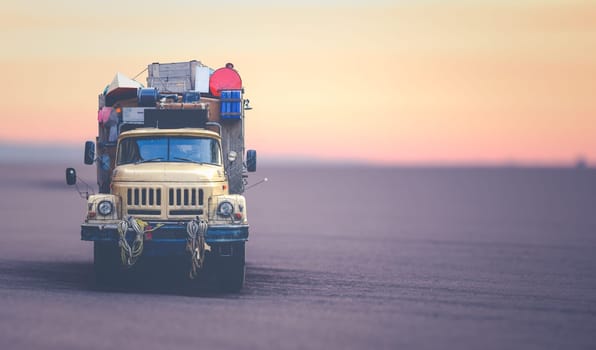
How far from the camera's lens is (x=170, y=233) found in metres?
14.8

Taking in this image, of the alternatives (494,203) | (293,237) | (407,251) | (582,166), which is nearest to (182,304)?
(407,251)

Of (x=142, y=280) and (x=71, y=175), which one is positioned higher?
(x=71, y=175)

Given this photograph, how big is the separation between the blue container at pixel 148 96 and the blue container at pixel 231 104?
50.7 inches

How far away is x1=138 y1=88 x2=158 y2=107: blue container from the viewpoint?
1670cm

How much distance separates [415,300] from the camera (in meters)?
14.7

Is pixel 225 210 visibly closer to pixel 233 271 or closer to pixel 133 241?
pixel 233 271

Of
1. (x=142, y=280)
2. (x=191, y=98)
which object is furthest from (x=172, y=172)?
(x=142, y=280)

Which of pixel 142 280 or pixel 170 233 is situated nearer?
pixel 170 233

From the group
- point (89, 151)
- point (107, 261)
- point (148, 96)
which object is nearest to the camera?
point (107, 261)

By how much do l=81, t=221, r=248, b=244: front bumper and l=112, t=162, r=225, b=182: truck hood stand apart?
79 cm

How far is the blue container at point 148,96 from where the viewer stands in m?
16.7

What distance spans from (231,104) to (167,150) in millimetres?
1721

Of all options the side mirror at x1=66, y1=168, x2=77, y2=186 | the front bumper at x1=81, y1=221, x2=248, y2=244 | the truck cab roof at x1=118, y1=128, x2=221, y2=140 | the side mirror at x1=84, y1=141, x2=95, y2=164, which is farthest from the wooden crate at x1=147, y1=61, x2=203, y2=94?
the front bumper at x1=81, y1=221, x2=248, y2=244

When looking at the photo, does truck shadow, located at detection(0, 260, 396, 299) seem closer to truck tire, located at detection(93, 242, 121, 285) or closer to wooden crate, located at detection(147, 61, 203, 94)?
truck tire, located at detection(93, 242, 121, 285)
